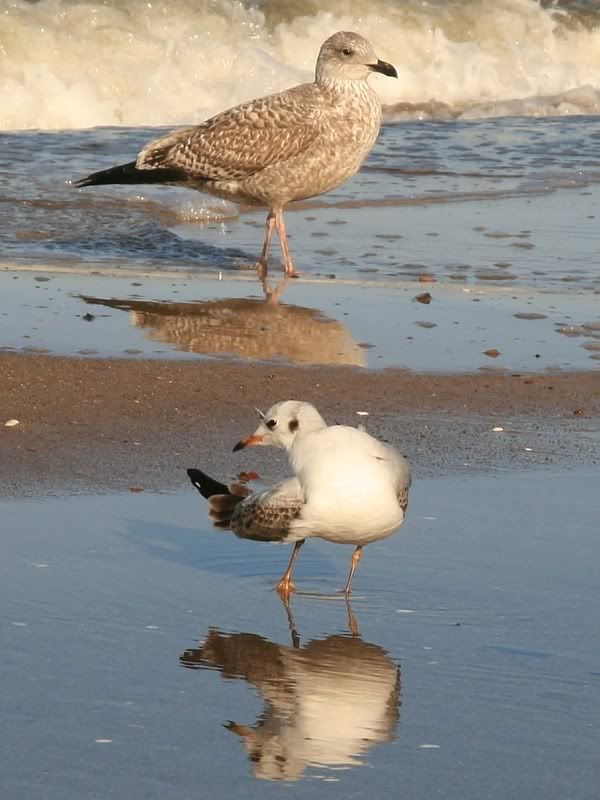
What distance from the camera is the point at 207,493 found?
217 inches

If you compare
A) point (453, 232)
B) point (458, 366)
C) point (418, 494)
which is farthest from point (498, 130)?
point (418, 494)

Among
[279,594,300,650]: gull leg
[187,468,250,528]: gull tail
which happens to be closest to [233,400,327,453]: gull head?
[187,468,250,528]: gull tail

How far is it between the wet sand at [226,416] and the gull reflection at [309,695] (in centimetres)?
154

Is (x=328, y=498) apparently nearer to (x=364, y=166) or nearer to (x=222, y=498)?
(x=222, y=498)

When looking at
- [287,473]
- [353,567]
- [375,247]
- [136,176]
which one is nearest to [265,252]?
[375,247]

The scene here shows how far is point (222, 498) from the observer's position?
5.36 meters

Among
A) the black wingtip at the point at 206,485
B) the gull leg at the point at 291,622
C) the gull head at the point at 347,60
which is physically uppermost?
the gull head at the point at 347,60

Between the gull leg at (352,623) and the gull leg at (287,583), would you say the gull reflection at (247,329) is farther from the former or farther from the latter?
the gull leg at (352,623)

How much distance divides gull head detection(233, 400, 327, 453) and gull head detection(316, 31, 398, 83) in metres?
6.25

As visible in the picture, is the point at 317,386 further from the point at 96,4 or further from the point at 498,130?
the point at 96,4

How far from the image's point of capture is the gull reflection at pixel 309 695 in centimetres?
392

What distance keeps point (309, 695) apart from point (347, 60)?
7.59 meters

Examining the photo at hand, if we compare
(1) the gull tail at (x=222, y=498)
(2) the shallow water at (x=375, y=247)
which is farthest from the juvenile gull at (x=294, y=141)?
(1) the gull tail at (x=222, y=498)

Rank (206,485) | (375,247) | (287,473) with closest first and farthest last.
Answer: (206,485)
(287,473)
(375,247)
